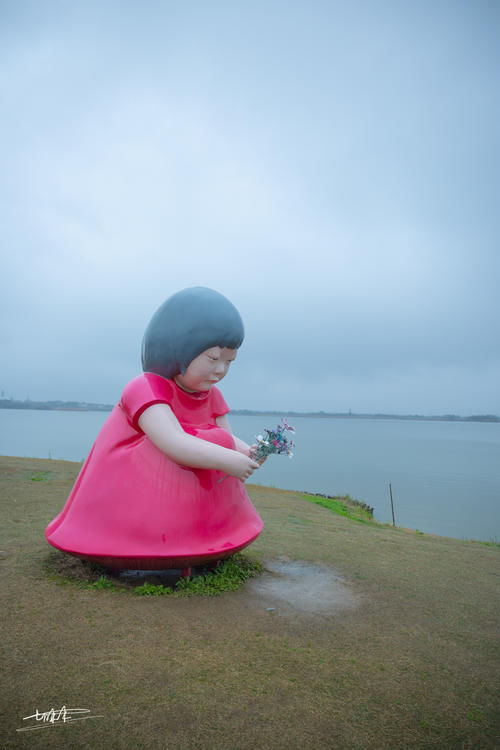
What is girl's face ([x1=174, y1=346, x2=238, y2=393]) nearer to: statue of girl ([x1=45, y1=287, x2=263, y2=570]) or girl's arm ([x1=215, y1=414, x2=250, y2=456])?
statue of girl ([x1=45, y1=287, x2=263, y2=570])

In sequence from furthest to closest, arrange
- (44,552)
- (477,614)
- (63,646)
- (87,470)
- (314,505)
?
1. (314,505)
2. (44,552)
3. (87,470)
4. (477,614)
5. (63,646)

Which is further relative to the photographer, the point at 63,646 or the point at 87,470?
the point at 87,470

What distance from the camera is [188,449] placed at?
3852 millimetres

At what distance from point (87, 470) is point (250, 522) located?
5.07 ft

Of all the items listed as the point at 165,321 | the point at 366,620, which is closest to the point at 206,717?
the point at 366,620

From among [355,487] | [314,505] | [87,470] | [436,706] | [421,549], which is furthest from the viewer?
[355,487]

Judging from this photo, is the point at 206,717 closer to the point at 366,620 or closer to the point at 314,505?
the point at 366,620

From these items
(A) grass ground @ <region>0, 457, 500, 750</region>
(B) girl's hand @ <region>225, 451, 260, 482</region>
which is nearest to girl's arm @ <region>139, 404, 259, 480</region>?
(B) girl's hand @ <region>225, 451, 260, 482</region>

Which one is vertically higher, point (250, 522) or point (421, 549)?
point (250, 522)

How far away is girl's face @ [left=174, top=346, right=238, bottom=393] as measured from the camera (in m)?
4.21

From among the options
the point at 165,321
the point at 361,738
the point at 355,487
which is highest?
the point at 165,321

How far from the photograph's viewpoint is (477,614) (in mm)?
4051

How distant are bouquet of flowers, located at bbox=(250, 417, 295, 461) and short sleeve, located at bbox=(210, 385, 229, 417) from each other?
0.87 m

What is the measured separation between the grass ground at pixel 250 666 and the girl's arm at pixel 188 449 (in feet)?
3.47
